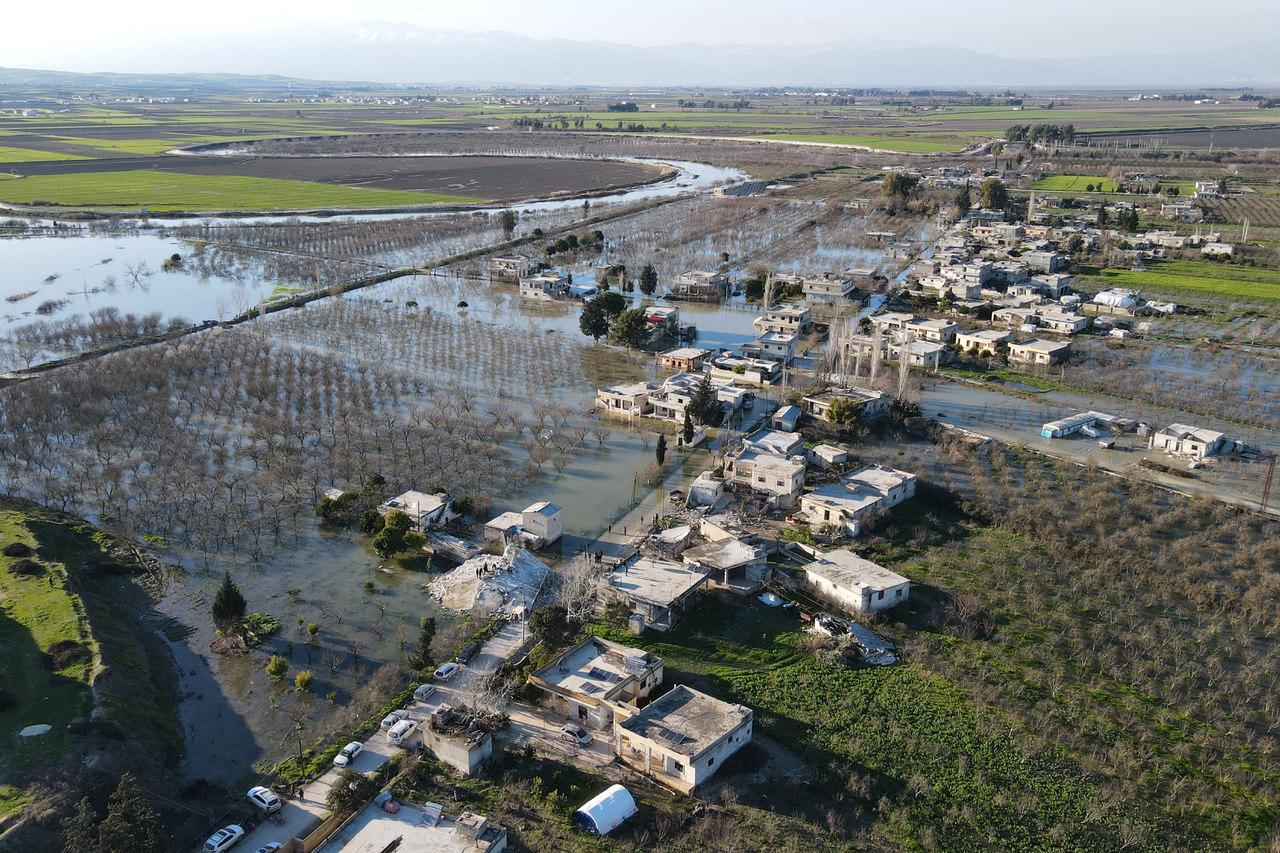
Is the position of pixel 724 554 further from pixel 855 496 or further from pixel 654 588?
pixel 855 496

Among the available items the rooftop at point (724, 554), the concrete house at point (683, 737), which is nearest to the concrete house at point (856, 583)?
the rooftop at point (724, 554)

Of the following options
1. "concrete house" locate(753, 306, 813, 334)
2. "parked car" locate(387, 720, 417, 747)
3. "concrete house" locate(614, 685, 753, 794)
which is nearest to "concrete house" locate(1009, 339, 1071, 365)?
"concrete house" locate(753, 306, 813, 334)

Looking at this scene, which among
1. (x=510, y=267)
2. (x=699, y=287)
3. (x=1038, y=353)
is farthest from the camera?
(x=510, y=267)

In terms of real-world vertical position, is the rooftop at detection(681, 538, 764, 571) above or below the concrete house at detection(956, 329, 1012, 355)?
below

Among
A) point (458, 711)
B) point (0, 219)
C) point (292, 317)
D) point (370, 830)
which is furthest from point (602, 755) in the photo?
point (0, 219)

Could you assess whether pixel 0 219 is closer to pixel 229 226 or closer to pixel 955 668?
pixel 229 226

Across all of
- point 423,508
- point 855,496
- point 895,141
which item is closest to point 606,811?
point 423,508

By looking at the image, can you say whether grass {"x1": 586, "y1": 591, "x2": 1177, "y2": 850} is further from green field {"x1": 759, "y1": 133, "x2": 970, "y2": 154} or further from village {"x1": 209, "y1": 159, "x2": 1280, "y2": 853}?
green field {"x1": 759, "y1": 133, "x2": 970, "y2": 154}
